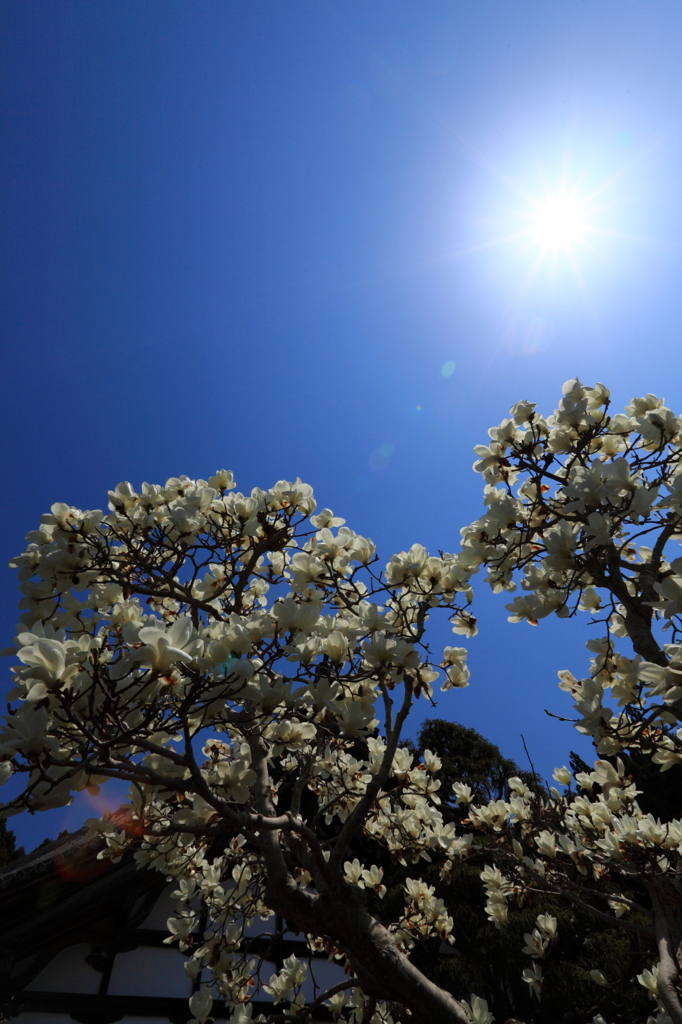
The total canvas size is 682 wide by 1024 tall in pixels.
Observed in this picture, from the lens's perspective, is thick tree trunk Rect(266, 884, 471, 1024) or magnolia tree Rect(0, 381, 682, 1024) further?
thick tree trunk Rect(266, 884, 471, 1024)

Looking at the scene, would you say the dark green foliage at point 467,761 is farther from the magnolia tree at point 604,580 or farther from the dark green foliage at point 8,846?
the dark green foliage at point 8,846

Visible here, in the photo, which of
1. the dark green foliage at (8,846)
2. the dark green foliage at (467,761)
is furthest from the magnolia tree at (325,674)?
the dark green foliage at (8,846)

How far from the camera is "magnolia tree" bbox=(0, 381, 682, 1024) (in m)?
1.71

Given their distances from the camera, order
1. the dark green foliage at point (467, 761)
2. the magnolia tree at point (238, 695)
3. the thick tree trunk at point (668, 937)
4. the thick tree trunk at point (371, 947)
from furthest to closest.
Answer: the dark green foliage at point (467, 761) → the thick tree trunk at point (668, 937) → the thick tree trunk at point (371, 947) → the magnolia tree at point (238, 695)

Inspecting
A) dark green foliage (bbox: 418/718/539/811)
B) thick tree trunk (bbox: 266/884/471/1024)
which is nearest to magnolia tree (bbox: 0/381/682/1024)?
thick tree trunk (bbox: 266/884/471/1024)

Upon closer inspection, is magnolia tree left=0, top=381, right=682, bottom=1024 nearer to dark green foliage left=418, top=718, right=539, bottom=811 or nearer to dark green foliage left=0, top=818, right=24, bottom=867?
dark green foliage left=418, top=718, right=539, bottom=811

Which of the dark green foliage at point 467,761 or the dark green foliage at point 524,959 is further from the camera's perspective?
the dark green foliage at point 467,761

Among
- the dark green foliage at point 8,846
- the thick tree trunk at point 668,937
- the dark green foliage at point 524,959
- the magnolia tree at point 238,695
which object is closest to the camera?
the magnolia tree at point 238,695

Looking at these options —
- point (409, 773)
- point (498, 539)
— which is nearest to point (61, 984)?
point (409, 773)

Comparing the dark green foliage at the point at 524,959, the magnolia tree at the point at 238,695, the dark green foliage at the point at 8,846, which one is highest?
the dark green foliage at the point at 8,846

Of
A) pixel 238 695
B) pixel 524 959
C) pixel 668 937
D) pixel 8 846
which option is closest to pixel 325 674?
pixel 238 695

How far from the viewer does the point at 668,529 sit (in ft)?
8.14

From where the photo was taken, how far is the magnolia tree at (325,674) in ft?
5.60

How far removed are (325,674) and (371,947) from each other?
1224 mm
